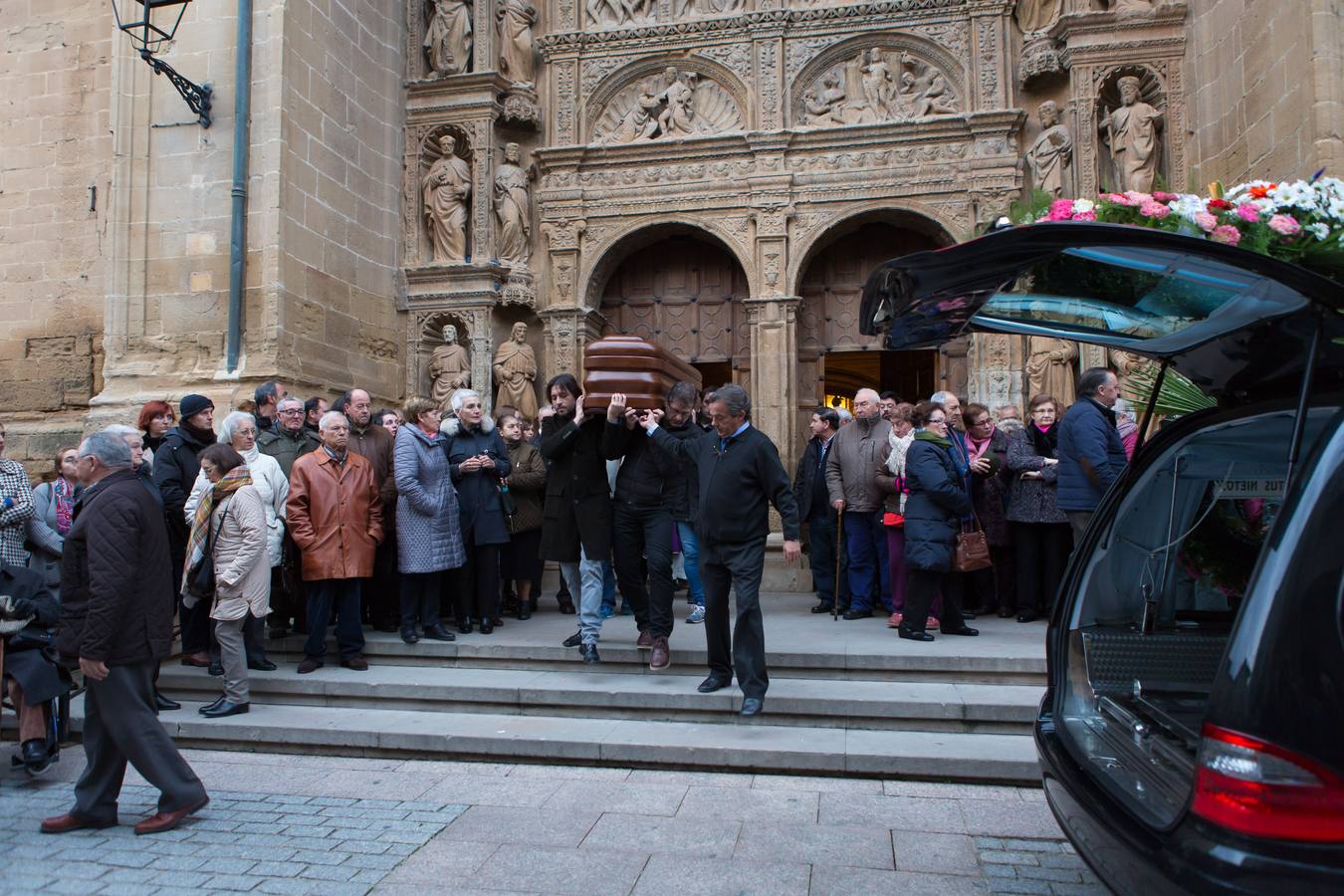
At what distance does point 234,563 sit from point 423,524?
54.5 inches

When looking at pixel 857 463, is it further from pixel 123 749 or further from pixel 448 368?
pixel 448 368

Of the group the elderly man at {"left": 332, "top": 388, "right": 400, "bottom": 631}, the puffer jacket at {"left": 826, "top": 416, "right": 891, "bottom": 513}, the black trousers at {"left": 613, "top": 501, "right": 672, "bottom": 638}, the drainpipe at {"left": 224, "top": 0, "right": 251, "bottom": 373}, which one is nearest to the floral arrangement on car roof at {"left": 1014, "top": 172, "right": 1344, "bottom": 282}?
the black trousers at {"left": 613, "top": 501, "right": 672, "bottom": 638}

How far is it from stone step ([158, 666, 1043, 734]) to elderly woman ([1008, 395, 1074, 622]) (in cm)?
186

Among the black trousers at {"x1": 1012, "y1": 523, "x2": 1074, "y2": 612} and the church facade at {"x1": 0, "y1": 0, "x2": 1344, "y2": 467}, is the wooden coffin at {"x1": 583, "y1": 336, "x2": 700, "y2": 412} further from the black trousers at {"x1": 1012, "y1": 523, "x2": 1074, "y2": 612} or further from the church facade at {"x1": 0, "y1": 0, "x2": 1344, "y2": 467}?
the church facade at {"x1": 0, "y1": 0, "x2": 1344, "y2": 467}

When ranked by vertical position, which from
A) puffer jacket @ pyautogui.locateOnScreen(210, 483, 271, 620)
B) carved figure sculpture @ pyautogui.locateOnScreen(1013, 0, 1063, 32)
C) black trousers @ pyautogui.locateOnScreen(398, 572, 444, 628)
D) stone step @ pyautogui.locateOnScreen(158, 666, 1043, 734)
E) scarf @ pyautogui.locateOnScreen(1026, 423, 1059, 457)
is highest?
carved figure sculpture @ pyautogui.locateOnScreen(1013, 0, 1063, 32)

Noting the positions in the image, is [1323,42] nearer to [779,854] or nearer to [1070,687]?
[1070,687]

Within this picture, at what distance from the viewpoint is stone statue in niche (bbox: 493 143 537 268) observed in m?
11.1

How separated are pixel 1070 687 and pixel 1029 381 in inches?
276

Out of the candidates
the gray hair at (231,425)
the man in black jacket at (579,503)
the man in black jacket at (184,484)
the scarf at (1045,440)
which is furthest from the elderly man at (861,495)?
the man in black jacket at (184,484)

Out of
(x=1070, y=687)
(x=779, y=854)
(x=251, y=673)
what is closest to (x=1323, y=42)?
(x=1070, y=687)

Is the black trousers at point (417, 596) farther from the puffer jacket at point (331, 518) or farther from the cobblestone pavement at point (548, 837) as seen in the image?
the cobblestone pavement at point (548, 837)

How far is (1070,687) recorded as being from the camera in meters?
3.21

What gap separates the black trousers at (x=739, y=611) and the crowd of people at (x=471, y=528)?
0.5 inches

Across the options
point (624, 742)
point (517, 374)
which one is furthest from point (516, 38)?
point (624, 742)
